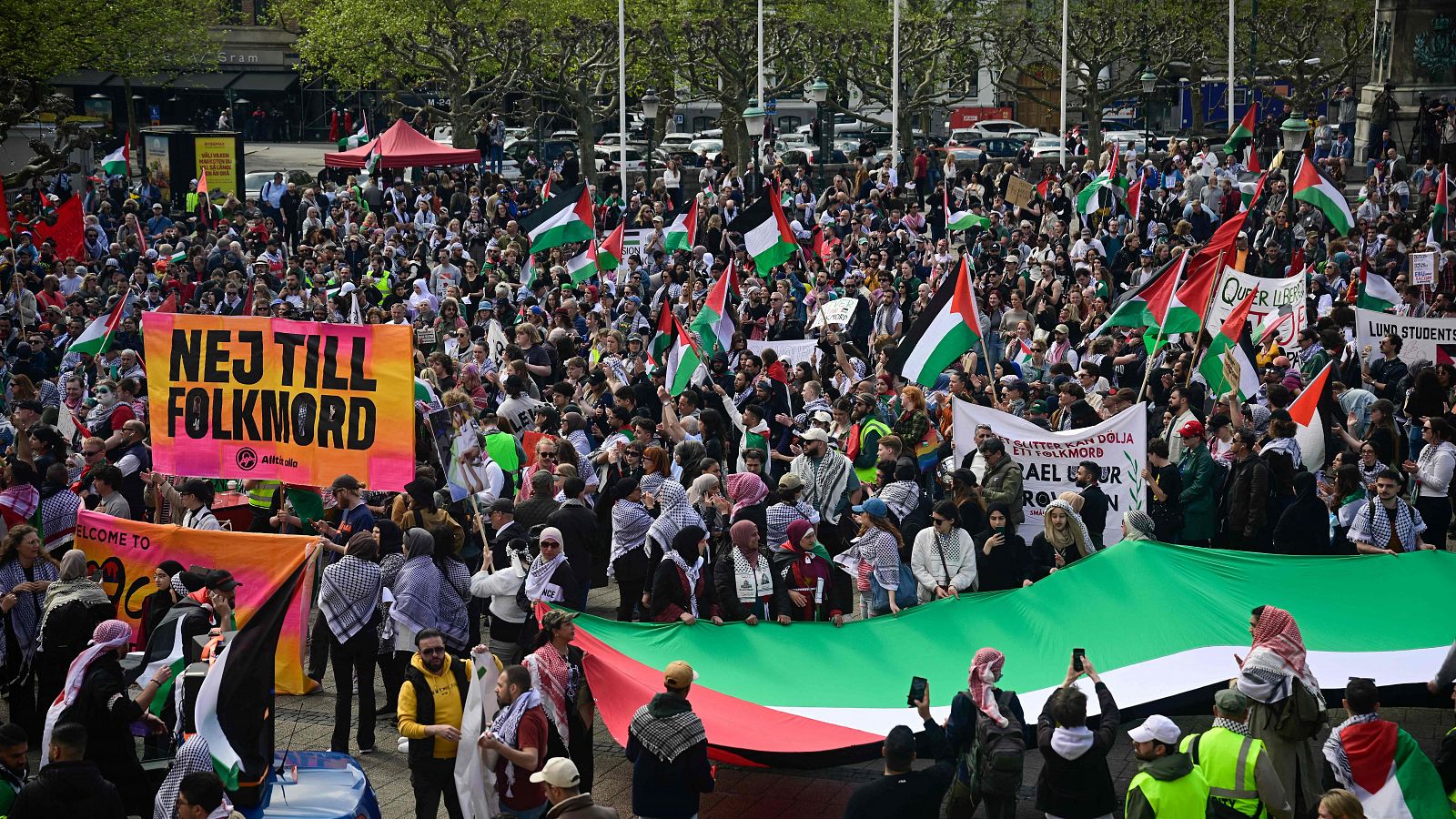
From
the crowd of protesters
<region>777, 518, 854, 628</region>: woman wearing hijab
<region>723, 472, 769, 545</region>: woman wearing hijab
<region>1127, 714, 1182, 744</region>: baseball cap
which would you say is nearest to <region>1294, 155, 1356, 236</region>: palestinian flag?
the crowd of protesters

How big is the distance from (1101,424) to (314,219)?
21.5 m

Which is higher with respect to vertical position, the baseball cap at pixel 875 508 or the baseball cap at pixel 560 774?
the baseball cap at pixel 875 508

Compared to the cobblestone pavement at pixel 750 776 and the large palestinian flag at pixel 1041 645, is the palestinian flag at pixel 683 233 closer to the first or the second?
the cobblestone pavement at pixel 750 776

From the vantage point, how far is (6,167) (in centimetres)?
3984

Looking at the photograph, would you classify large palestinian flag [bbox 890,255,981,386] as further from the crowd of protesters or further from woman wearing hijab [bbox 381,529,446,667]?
woman wearing hijab [bbox 381,529,446,667]

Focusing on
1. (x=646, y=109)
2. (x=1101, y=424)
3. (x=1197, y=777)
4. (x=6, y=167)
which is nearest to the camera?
(x=1197, y=777)

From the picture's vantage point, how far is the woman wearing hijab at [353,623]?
33.1ft

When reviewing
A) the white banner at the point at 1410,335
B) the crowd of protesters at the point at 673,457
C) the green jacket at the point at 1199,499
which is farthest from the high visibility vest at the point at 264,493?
the white banner at the point at 1410,335

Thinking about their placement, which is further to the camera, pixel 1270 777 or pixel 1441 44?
pixel 1441 44

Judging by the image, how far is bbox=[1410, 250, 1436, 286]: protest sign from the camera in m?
19.7

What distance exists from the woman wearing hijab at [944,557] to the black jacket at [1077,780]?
2.60m

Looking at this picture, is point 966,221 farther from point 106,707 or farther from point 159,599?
point 106,707

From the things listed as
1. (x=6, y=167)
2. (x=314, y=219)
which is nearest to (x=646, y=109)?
(x=314, y=219)

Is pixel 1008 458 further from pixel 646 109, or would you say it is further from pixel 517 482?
pixel 646 109
